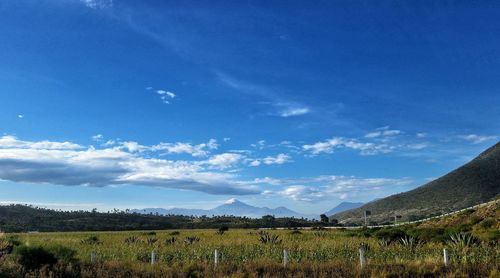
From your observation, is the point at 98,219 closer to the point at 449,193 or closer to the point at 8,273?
the point at 449,193

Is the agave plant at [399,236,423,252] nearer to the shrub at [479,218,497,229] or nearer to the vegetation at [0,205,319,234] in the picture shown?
the shrub at [479,218,497,229]

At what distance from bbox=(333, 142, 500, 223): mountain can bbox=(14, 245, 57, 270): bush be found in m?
95.4

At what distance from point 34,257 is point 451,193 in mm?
115131

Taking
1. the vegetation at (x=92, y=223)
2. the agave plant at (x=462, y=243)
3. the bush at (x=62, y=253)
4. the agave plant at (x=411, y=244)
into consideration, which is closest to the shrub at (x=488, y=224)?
the agave plant at (x=462, y=243)

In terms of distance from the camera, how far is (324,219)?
13500 cm

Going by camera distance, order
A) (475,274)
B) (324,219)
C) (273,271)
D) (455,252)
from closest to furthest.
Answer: (475,274) → (273,271) → (455,252) → (324,219)

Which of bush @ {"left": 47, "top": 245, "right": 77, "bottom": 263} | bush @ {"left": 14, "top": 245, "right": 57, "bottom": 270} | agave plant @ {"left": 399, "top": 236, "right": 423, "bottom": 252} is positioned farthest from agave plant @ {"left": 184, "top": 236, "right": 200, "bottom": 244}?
bush @ {"left": 14, "top": 245, "right": 57, "bottom": 270}

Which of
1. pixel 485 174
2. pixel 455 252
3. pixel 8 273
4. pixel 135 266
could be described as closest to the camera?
pixel 8 273

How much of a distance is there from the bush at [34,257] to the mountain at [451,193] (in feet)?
313

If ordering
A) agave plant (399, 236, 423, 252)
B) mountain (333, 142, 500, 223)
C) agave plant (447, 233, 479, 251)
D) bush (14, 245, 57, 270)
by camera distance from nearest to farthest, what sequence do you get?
bush (14, 245, 57, 270)
agave plant (447, 233, 479, 251)
agave plant (399, 236, 423, 252)
mountain (333, 142, 500, 223)

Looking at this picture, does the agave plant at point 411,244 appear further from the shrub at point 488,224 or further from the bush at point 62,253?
the shrub at point 488,224

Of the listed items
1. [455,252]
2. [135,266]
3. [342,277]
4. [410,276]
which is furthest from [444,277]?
[135,266]

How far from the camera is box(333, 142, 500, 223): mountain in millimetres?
113438

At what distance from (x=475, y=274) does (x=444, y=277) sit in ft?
4.22
